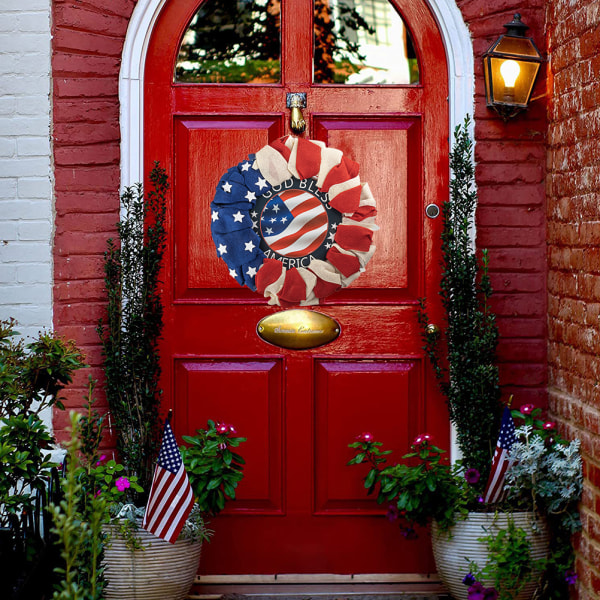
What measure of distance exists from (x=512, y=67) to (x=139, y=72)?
1.66 metres

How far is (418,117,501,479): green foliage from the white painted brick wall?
179 cm

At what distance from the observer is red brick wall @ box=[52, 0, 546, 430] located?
3.71 metres

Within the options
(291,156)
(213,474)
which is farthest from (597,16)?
(213,474)

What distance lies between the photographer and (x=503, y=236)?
3734 millimetres

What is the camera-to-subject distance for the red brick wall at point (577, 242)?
3182 mm

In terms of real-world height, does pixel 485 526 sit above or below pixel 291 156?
below

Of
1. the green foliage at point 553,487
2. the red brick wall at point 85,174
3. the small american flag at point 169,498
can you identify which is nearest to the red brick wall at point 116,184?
the red brick wall at point 85,174

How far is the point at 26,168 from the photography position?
12.1 ft

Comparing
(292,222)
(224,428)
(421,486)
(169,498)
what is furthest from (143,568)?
(292,222)

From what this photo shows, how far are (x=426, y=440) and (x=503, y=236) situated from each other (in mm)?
985

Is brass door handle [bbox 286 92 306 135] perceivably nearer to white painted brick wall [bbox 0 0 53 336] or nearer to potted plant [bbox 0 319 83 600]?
white painted brick wall [bbox 0 0 53 336]

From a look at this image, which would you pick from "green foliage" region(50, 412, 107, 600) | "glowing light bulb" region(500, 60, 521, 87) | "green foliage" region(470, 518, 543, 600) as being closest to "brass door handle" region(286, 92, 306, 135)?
"glowing light bulb" region(500, 60, 521, 87)

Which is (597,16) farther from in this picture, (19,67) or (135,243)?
(19,67)

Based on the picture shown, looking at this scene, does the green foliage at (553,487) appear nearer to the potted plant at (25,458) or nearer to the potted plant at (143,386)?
the potted plant at (143,386)
